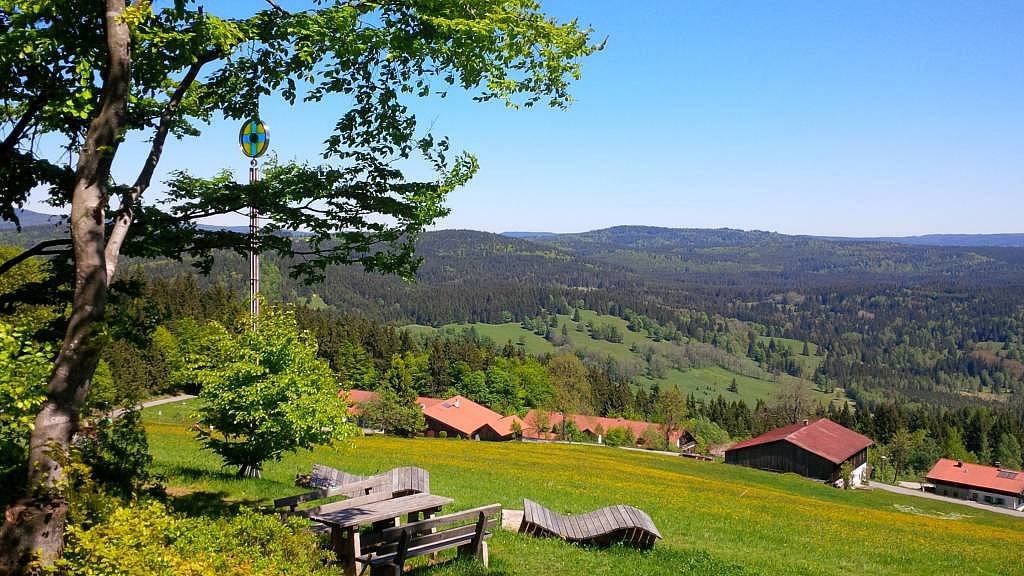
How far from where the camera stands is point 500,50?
8281 millimetres

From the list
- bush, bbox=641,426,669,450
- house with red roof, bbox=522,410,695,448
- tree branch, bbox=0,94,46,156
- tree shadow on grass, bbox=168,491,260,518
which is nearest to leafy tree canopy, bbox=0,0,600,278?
tree branch, bbox=0,94,46,156

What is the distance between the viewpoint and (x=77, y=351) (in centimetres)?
705

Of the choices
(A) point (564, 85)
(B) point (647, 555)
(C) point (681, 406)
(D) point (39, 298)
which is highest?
(A) point (564, 85)

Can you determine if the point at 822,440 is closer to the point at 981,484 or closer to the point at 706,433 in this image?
the point at 981,484

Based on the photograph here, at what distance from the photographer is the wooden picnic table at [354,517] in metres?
9.57

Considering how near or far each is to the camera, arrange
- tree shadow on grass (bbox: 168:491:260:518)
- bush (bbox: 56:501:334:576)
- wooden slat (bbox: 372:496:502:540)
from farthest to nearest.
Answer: tree shadow on grass (bbox: 168:491:260:518) → wooden slat (bbox: 372:496:502:540) → bush (bbox: 56:501:334:576)

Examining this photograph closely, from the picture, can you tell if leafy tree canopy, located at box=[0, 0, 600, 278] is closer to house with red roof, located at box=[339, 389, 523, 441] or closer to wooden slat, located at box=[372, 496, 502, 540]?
wooden slat, located at box=[372, 496, 502, 540]

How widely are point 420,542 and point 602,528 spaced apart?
4545mm

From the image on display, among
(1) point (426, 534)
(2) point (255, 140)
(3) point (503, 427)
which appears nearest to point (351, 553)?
(1) point (426, 534)

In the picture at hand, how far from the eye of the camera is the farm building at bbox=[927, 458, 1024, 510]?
80.8m

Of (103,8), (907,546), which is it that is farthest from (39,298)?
(907,546)

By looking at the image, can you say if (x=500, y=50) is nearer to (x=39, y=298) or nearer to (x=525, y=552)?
(x=39, y=298)

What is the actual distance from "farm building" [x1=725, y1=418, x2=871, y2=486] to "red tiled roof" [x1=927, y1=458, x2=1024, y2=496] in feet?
30.8

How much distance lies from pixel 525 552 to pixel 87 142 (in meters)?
9.56
